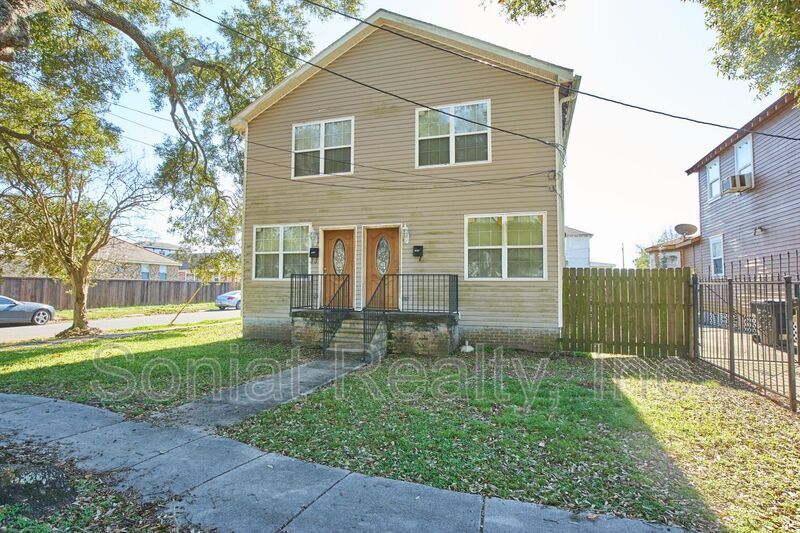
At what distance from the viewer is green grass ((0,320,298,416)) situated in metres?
5.80

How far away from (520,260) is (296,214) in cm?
587

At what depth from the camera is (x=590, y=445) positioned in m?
4.02

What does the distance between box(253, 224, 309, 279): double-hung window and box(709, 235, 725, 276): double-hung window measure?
14.9 metres

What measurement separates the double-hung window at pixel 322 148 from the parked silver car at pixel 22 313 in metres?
14.2

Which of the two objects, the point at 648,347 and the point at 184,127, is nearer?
the point at 648,347

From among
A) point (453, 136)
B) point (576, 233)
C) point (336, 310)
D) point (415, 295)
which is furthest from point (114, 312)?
point (576, 233)

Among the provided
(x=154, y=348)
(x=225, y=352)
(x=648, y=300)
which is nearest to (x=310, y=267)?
(x=225, y=352)

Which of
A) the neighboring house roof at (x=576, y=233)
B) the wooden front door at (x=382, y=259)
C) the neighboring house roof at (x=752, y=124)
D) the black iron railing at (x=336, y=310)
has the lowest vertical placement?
the black iron railing at (x=336, y=310)

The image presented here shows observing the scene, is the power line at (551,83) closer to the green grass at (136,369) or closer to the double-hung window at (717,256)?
the green grass at (136,369)

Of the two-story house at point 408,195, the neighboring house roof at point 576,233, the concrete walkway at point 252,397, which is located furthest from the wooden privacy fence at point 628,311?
the neighboring house roof at point 576,233

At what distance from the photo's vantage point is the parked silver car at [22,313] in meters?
16.2

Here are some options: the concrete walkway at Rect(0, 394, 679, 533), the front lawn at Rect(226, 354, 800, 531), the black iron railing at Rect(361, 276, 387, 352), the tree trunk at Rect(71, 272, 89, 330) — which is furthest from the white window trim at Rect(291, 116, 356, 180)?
the tree trunk at Rect(71, 272, 89, 330)

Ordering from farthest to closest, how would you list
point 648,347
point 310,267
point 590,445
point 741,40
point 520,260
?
point 310,267, point 520,260, point 648,347, point 741,40, point 590,445

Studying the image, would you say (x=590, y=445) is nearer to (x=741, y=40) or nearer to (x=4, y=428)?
(x=4, y=428)
